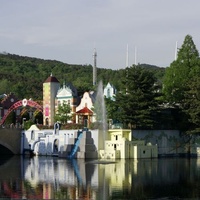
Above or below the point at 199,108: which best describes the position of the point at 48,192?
below

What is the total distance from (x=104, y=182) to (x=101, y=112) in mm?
21968

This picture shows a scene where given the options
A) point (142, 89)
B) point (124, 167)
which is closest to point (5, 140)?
point (142, 89)

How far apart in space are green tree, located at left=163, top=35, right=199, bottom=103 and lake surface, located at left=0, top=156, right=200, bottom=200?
1172 cm

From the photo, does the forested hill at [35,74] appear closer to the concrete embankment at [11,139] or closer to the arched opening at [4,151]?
→ the arched opening at [4,151]

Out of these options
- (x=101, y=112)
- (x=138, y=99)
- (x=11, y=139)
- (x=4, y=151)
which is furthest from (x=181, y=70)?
(x=4, y=151)

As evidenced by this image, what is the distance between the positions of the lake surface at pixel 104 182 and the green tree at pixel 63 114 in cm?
1517

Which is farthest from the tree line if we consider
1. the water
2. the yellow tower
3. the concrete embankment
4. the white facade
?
the concrete embankment

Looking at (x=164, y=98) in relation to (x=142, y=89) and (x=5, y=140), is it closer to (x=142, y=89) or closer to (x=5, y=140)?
(x=142, y=89)

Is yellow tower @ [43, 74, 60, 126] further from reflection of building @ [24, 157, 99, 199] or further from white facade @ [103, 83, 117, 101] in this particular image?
reflection of building @ [24, 157, 99, 199]

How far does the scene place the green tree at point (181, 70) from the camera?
4925 centimetres

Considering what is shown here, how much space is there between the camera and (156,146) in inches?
1818

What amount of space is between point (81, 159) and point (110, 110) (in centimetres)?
584

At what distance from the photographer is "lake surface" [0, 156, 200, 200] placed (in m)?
23.4

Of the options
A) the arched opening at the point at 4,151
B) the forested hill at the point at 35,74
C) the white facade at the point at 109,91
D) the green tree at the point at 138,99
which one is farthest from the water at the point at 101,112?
the forested hill at the point at 35,74
